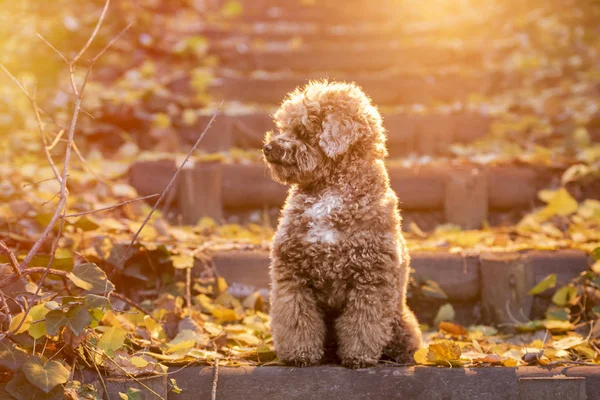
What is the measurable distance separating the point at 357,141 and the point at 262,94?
17.1 ft

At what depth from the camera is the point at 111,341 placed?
3.01 meters

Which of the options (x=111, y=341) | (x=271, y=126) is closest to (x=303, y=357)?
(x=111, y=341)

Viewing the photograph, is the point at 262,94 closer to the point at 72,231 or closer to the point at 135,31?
the point at 135,31

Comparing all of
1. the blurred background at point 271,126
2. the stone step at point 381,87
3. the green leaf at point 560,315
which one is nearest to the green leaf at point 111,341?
the blurred background at point 271,126

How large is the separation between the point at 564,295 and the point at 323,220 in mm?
2064

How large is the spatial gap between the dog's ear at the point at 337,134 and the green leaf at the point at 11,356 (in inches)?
64.8

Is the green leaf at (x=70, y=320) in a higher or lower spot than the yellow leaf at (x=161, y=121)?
lower

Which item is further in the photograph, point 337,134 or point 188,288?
point 188,288

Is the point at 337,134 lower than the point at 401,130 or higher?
lower

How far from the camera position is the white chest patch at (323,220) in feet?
10.5

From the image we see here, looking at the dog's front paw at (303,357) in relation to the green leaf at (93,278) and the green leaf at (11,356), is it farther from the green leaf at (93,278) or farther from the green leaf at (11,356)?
the green leaf at (11,356)

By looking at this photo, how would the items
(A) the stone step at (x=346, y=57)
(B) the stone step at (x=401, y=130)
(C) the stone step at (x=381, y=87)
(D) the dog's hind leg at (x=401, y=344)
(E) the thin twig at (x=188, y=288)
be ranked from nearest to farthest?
(D) the dog's hind leg at (x=401, y=344), (E) the thin twig at (x=188, y=288), (B) the stone step at (x=401, y=130), (C) the stone step at (x=381, y=87), (A) the stone step at (x=346, y=57)

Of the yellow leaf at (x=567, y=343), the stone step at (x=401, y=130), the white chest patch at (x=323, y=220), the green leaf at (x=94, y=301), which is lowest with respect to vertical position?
the yellow leaf at (x=567, y=343)

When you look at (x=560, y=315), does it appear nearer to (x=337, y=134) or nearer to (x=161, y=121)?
Answer: (x=337, y=134)
